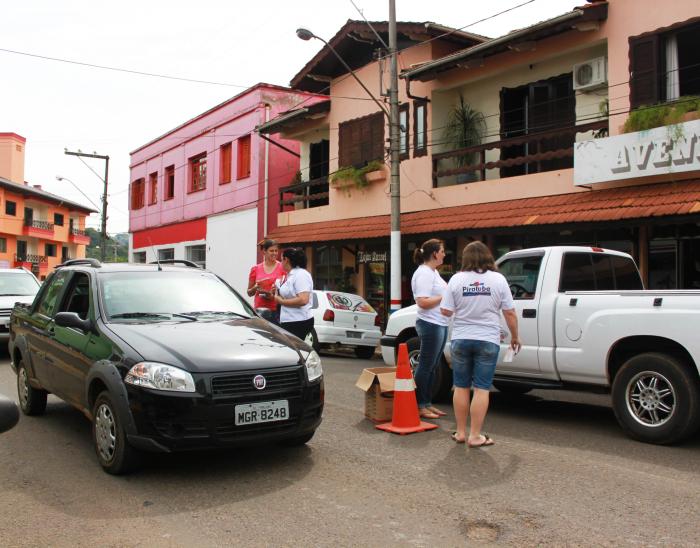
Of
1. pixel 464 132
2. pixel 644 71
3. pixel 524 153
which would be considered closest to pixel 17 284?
pixel 464 132

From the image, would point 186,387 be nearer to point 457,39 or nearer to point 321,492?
point 321,492

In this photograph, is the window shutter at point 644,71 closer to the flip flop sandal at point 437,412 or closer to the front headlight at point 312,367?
the flip flop sandal at point 437,412

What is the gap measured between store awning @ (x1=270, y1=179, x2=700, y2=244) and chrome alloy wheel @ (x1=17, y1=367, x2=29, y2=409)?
902cm

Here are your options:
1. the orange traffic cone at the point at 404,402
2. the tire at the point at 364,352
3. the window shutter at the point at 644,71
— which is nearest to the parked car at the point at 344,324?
the tire at the point at 364,352

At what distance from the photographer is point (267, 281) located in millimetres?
8336

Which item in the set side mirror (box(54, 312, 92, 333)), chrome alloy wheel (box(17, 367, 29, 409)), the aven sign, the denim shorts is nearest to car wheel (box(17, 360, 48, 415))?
chrome alloy wheel (box(17, 367, 29, 409))

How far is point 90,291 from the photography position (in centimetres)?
570

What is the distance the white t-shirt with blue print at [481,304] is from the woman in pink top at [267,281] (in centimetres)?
292

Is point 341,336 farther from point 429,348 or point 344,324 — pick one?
point 429,348

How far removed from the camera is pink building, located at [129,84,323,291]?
915 inches

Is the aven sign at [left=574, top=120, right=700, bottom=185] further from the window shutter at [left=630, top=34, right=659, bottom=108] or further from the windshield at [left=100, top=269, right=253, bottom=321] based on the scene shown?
the windshield at [left=100, top=269, right=253, bottom=321]

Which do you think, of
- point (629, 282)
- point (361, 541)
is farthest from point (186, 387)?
point (629, 282)

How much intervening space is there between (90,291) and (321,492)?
279 centimetres

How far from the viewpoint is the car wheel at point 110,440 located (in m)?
4.55
